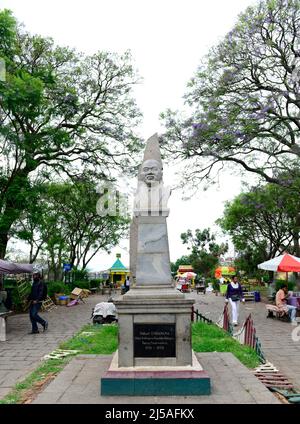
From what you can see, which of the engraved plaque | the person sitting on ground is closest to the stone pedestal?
the engraved plaque

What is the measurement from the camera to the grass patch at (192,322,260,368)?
25.3 ft

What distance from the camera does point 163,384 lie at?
214 inches

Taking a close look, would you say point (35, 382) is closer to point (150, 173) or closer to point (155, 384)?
point (155, 384)

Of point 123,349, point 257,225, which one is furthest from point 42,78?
point 257,225

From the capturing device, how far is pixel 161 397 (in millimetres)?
5312

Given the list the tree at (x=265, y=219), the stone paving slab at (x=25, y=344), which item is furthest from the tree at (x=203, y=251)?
the stone paving slab at (x=25, y=344)

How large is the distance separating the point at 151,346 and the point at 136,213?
1.99 metres

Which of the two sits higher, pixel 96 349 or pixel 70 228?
pixel 70 228

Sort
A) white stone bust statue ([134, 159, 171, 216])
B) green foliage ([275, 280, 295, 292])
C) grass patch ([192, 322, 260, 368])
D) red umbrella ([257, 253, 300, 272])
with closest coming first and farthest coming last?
1. white stone bust statue ([134, 159, 171, 216])
2. grass patch ([192, 322, 260, 368])
3. red umbrella ([257, 253, 300, 272])
4. green foliage ([275, 280, 295, 292])

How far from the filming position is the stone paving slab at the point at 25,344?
740cm

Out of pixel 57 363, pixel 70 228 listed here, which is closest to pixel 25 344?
pixel 57 363

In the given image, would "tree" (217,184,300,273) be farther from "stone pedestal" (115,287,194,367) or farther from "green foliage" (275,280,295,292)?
"stone pedestal" (115,287,194,367)

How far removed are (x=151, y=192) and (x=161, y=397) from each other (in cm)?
294

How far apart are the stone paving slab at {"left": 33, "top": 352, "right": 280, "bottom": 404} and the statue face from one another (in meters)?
2.99
